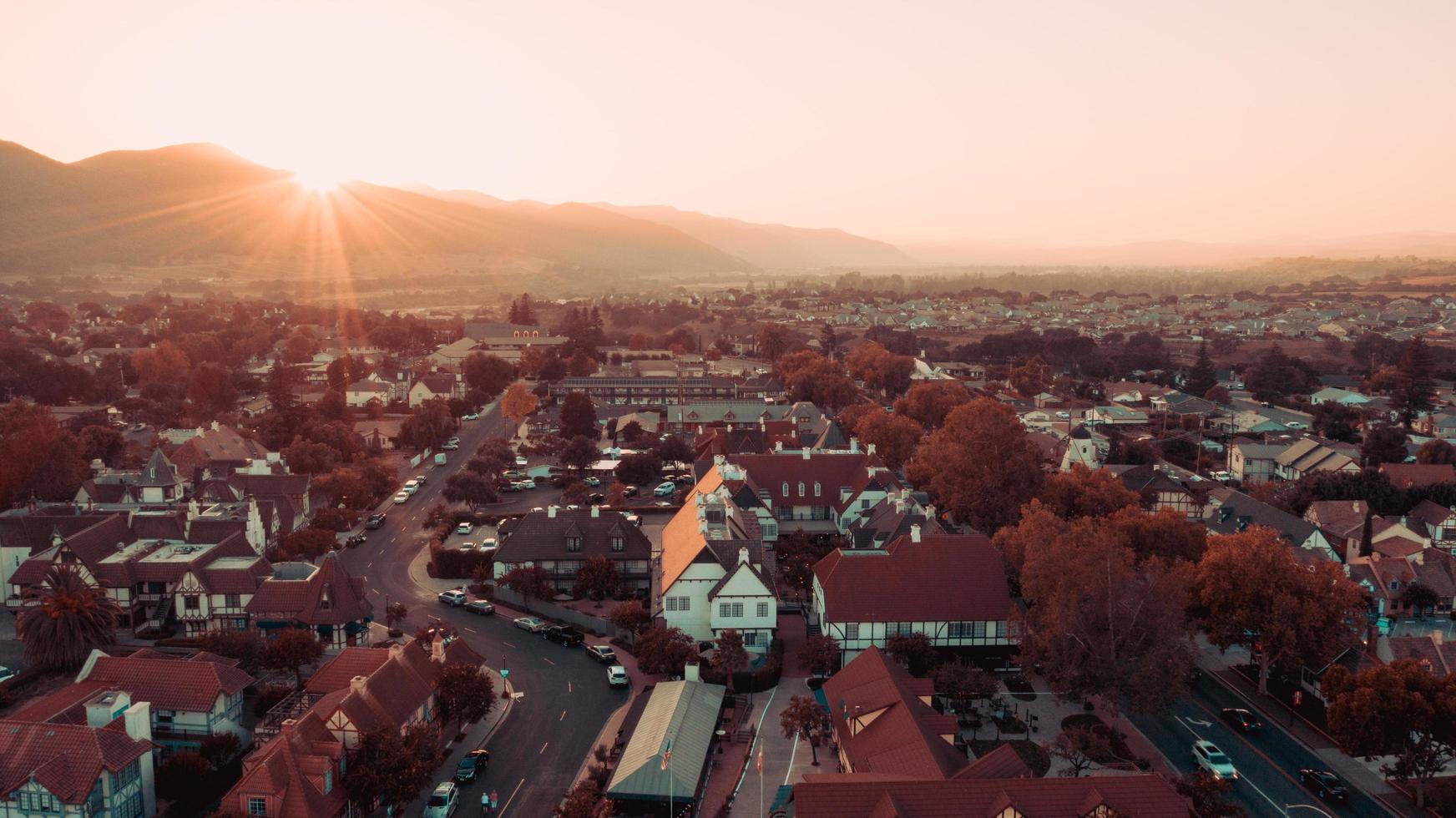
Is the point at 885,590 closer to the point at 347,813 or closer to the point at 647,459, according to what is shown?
the point at 347,813

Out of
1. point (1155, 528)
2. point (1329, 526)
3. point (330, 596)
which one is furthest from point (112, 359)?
point (1329, 526)

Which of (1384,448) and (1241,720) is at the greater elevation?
(1384,448)

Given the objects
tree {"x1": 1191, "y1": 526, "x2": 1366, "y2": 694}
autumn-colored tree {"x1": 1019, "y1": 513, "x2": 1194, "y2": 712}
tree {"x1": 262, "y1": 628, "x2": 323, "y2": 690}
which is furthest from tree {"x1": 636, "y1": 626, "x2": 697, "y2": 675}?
tree {"x1": 1191, "y1": 526, "x2": 1366, "y2": 694}

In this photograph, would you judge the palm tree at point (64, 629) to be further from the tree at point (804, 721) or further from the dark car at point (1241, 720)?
the dark car at point (1241, 720)

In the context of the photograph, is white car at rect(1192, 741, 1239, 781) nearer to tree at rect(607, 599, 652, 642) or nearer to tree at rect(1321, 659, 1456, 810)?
tree at rect(1321, 659, 1456, 810)

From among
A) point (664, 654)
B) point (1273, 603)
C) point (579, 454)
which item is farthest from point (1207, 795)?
point (579, 454)

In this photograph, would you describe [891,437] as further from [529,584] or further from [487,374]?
[487,374]

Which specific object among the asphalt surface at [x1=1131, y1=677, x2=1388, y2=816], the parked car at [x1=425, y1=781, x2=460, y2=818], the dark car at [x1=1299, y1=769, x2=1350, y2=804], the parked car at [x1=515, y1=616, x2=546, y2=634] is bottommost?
the asphalt surface at [x1=1131, y1=677, x2=1388, y2=816]
